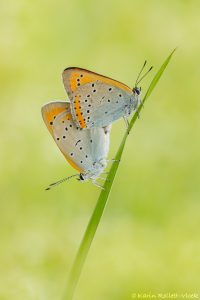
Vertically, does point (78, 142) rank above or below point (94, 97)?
below

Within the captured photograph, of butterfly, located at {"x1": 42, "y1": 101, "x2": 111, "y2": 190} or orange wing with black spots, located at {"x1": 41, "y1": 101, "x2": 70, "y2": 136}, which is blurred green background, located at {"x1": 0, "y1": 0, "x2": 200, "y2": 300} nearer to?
butterfly, located at {"x1": 42, "y1": 101, "x2": 111, "y2": 190}

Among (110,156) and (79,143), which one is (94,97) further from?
(110,156)

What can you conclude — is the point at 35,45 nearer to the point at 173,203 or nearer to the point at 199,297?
the point at 173,203

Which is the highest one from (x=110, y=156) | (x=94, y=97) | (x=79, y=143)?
(x=94, y=97)


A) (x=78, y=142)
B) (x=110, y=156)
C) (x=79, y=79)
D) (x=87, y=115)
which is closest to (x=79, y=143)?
(x=78, y=142)

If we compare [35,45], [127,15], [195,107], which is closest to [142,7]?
[127,15]

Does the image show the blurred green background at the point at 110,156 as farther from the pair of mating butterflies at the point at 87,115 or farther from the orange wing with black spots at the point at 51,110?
the orange wing with black spots at the point at 51,110
